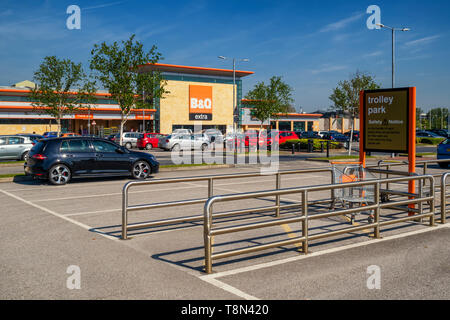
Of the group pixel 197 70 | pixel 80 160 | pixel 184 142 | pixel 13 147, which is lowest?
pixel 80 160

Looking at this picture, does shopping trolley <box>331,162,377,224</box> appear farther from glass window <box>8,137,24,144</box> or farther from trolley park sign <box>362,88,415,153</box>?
glass window <box>8,137,24,144</box>

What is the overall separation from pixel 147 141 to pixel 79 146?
22357 millimetres

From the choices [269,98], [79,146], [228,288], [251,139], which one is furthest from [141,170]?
[269,98]

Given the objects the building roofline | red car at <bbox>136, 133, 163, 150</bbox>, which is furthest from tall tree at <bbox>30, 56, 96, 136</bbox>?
the building roofline

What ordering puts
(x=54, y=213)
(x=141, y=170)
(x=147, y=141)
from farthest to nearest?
(x=147, y=141) < (x=141, y=170) < (x=54, y=213)

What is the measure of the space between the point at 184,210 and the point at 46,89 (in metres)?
34.4

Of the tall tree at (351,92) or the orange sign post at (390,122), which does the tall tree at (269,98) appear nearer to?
the tall tree at (351,92)

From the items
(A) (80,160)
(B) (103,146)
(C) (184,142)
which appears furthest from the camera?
(C) (184,142)

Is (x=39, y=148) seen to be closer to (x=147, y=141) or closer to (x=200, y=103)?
(x=147, y=141)

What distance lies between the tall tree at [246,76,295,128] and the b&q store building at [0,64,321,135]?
2847mm

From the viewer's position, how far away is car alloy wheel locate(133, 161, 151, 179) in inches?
615

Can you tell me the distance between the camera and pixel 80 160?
14430 mm

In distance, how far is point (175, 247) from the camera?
21.4 feet

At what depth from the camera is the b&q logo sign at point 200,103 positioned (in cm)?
6769
